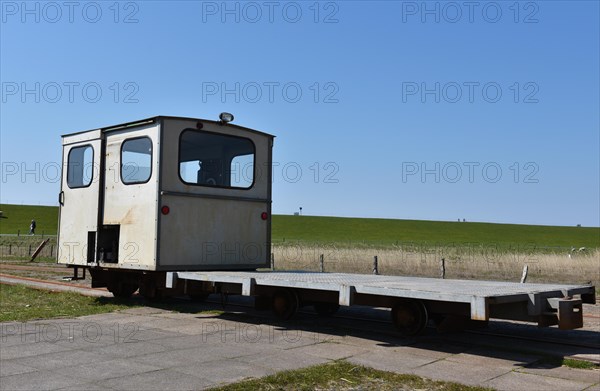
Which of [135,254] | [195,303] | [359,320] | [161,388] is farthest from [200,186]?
[161,388]

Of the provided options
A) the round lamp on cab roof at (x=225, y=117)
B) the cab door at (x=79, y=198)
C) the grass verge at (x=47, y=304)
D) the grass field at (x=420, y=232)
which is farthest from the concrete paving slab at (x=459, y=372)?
the grass field at (x=420, y=232)

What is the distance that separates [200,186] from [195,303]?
254 cm

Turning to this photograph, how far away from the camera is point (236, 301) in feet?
38.3

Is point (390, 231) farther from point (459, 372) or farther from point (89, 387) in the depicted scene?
point (89, 387)

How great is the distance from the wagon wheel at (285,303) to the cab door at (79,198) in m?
4.08

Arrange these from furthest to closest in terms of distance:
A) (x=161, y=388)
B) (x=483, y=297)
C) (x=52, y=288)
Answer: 1. (x=52, y=288)
2. (x=483, y=297)
3. (x=161, y=388)

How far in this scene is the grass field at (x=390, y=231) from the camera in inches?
2443

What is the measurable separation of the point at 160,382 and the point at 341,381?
161 centimetres

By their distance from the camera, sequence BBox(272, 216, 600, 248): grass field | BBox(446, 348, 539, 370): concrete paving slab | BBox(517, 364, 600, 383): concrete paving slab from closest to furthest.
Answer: BBox(517, 364, 600, 383): concrete paving slab
BBox(446, 348, 539, 370): concrete paving slab
BBox(272, 216, 600, 248): grass field

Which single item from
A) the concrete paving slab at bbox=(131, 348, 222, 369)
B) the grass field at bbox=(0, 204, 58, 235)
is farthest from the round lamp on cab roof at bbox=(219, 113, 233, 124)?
the grass field at bbox=(0, 204, 58, 235)

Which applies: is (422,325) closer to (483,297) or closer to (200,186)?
(483,297)

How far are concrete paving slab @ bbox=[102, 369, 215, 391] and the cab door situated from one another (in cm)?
588

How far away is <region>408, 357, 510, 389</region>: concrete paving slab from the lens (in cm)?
546

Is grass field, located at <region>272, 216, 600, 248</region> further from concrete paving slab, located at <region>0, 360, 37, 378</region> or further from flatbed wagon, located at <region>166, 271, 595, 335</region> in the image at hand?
concrete paving slab, located at <region>0, 360, 37, 378</region>
